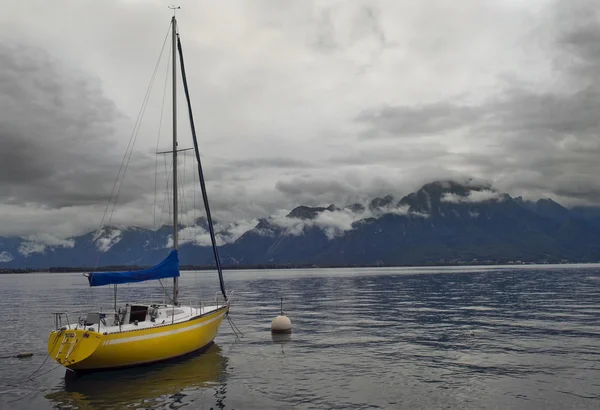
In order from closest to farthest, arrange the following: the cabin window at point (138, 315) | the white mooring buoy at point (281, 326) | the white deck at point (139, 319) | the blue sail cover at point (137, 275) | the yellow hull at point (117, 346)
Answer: the yellow hull at point (117, 346), the white deck at point (139, 319), the cabin window at point (138, 315), the blue sail cover at point (137, 275), the white mooring buoy at point (281, 326)

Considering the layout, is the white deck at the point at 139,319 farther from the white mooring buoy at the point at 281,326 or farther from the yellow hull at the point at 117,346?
the white mooring buoy at the point at 281,326

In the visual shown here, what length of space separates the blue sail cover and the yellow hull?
3878 mm

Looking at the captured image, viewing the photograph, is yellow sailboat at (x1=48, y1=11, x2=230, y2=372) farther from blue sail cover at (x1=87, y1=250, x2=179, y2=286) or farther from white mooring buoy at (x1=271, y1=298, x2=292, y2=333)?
white mooring buoy at (x1=271, y1=298, x2=292, y2=333)

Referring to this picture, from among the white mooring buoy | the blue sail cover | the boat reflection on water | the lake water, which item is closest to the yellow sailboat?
the blue sail cover

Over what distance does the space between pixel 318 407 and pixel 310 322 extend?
3091 centimetres

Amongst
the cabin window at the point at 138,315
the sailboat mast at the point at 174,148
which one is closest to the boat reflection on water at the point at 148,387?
the cabin window at the point at 138,315

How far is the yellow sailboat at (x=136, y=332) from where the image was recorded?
26.9 meters

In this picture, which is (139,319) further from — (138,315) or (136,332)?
(136,332)

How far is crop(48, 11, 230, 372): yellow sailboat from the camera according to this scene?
88.3 feet

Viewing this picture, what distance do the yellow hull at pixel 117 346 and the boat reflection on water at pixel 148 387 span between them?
85 centimetres

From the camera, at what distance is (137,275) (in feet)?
109

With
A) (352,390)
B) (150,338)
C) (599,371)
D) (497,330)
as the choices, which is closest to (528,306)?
(497,330)

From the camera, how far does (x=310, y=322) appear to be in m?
53.7

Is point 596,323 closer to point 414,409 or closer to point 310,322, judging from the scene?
point 310,322
